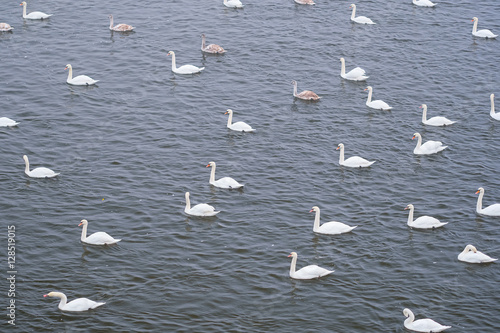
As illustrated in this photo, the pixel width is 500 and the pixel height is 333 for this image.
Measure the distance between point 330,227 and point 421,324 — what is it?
6.86 metres

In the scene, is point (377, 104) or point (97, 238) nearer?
point (97, 238)

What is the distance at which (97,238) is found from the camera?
3064 centimetres

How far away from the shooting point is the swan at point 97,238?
3064cm

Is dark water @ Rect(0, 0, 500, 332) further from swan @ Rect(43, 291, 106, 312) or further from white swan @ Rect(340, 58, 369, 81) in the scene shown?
white swan @ Rect(340, 58, 369, 81)

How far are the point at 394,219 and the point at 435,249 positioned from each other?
257 cm

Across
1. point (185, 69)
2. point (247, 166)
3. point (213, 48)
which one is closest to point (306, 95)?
point (185, 69)

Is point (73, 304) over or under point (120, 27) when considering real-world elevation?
under

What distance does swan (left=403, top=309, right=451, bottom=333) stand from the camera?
86.3ft

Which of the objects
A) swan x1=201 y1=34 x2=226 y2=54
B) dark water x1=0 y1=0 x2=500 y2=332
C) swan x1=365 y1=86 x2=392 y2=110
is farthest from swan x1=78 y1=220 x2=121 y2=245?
swan x1=201 y1=34 x2=226 y2=54

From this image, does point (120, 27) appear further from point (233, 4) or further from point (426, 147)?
point (426, 147)

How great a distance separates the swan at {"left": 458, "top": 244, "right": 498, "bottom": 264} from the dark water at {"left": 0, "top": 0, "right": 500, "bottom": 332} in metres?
0.31

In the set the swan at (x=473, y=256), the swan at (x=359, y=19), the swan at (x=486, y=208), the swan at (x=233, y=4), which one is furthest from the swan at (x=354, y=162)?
the swan at (x=233, y=4)

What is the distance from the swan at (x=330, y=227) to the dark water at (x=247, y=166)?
0.47 m

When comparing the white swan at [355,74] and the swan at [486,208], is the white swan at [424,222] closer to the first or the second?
the swan at [486,208]
